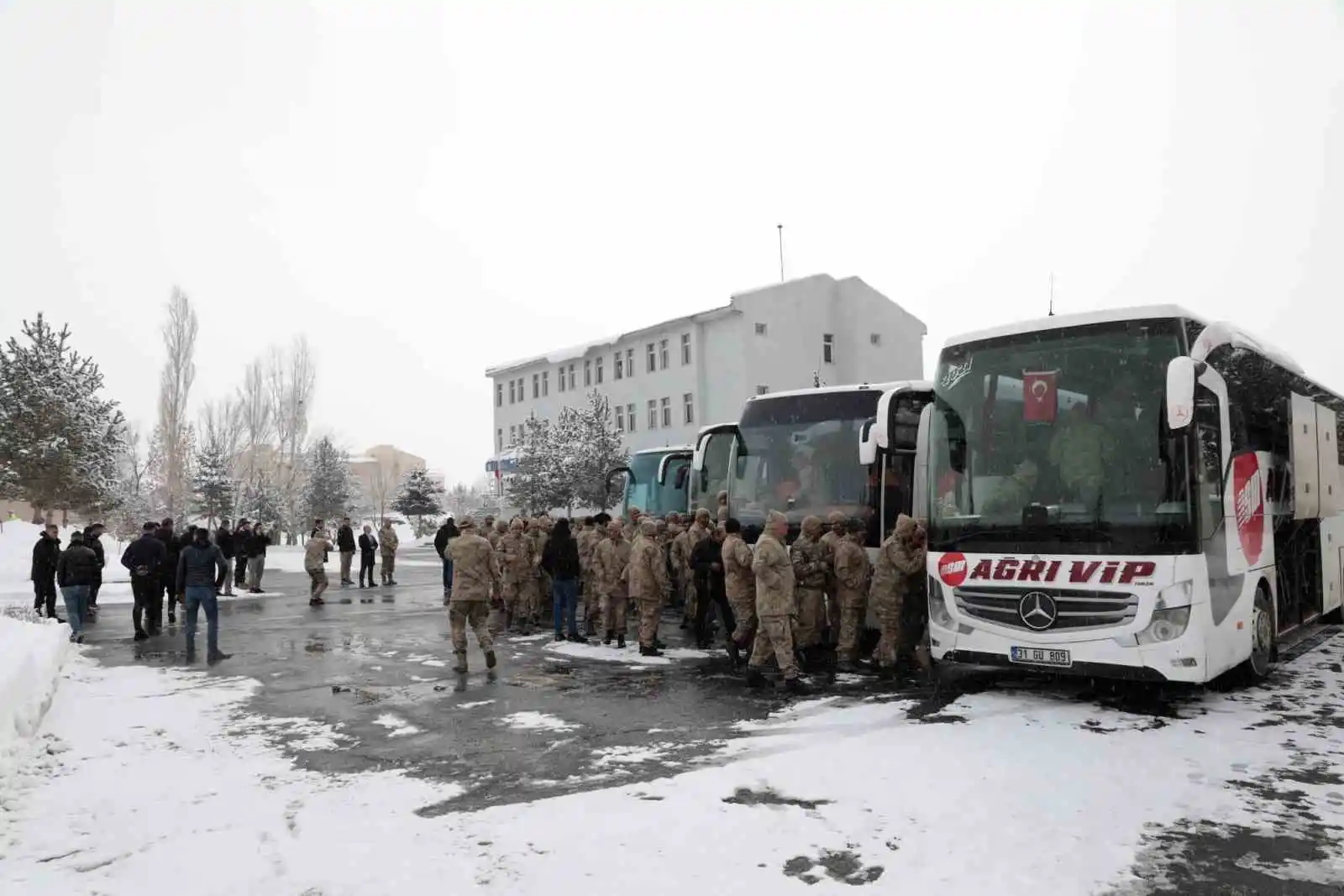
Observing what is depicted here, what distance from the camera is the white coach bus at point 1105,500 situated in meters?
7.74

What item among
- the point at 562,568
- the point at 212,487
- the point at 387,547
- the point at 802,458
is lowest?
the point at 387,547

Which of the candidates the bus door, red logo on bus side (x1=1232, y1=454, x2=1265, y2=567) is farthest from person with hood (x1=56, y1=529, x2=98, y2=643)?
red logo on bus side (x1=1232, y1=454, x2=1265, y2=567)

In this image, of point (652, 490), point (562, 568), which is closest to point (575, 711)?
point (562, 568)

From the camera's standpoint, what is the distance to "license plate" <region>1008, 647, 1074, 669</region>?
317 inches

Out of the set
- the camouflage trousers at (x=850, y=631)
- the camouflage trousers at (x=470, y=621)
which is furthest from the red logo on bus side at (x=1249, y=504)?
the camouflage trousers at (x=470, y=621)

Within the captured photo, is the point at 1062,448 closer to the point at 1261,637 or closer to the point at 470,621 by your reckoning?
the point at 1261,637

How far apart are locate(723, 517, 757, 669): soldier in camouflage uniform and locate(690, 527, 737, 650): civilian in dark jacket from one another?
0.13m

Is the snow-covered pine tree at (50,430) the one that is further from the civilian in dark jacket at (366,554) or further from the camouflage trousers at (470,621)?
the camouflage trousers at (470,621)

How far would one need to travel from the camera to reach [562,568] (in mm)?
13695

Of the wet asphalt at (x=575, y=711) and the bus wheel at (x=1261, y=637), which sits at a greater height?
the bus wheel at (x=1261, y=637)

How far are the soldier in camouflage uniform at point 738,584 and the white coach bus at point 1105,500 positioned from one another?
2302 millimetres

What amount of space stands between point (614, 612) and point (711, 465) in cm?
317

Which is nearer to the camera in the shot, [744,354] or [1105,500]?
[1105,500]

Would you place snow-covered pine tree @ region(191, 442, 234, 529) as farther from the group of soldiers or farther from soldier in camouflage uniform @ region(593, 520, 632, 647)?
the group of soldiers
